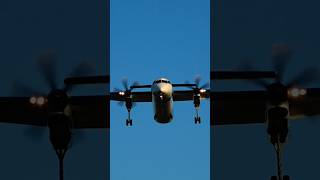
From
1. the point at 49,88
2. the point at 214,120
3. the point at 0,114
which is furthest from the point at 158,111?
the point at 49,88

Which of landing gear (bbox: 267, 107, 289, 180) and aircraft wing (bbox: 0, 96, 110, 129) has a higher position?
aircraft wing (bbox: 0, 96, 110, 129)

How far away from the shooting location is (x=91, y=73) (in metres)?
30.2

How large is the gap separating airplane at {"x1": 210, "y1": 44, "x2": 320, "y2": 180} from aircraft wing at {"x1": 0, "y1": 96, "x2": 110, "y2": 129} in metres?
7.36

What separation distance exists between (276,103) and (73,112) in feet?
60.1

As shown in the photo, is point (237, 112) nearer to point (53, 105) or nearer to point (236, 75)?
point (236, 75)

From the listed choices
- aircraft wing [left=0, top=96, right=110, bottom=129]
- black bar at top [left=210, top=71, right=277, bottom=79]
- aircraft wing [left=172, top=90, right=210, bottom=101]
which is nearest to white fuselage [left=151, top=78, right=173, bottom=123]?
aircraft wing [left=0, top=96, right=110, bottom=129]

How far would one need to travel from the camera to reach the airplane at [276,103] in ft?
86.3

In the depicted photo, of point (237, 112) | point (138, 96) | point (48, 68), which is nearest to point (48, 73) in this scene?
point (48, 68)

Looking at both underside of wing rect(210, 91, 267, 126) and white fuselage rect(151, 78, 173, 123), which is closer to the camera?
underside of wing rect(210, 91, 267, 126)

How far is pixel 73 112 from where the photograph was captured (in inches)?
1620

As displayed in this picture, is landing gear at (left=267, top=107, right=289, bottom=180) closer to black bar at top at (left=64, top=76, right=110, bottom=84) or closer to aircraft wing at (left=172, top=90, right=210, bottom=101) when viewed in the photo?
black bar at top at (left=64, top=76, right=110, bottom=84)

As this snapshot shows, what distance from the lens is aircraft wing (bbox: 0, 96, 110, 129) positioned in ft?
110

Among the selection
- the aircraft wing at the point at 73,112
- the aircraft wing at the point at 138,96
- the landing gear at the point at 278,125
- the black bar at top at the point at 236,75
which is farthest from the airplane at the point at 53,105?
the aircraft wing at the point at 138,96

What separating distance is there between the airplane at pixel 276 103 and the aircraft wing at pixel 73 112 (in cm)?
736
